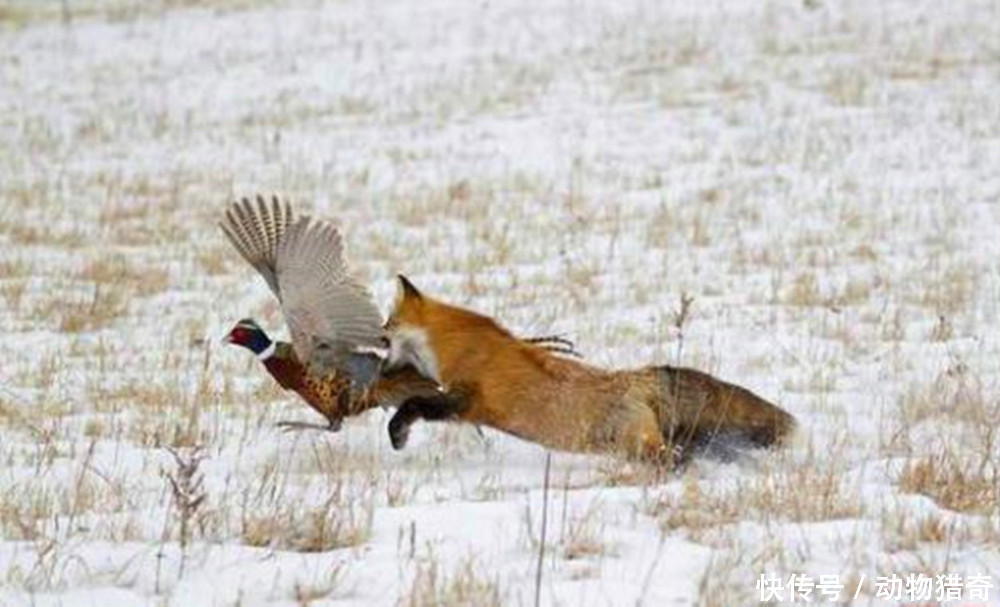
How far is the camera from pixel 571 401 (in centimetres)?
601

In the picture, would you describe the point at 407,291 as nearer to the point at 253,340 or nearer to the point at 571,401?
the point at 571,401

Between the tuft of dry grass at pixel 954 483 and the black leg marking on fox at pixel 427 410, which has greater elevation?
the black leg marking on fox at pixel 427 410

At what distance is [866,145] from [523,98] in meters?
4.79

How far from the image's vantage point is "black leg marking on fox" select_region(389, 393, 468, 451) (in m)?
6.05

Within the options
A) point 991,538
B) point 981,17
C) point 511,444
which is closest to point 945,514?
point 991,538

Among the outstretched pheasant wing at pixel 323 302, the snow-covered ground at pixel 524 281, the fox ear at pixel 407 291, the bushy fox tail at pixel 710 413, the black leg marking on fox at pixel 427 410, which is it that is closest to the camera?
the snow-covered ground at pixel 524 281

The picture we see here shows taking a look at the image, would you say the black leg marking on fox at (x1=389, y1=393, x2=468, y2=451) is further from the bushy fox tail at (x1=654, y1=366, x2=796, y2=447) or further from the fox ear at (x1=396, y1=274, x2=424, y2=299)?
the bushy fox tail at (x1=654, y1=366, x2=796, y2=447)

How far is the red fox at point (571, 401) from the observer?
5.97 meters

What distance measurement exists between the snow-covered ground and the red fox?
15 centimetres

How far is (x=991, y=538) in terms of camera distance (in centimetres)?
488

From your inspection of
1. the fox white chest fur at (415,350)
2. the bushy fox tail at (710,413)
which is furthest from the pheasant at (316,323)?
the bushy fox tail at (710,413)

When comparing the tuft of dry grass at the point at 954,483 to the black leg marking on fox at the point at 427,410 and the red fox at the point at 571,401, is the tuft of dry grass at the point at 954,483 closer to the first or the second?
the red fox at the point at 571,401

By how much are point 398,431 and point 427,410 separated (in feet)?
0.49

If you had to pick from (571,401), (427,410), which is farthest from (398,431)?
(571,401)
